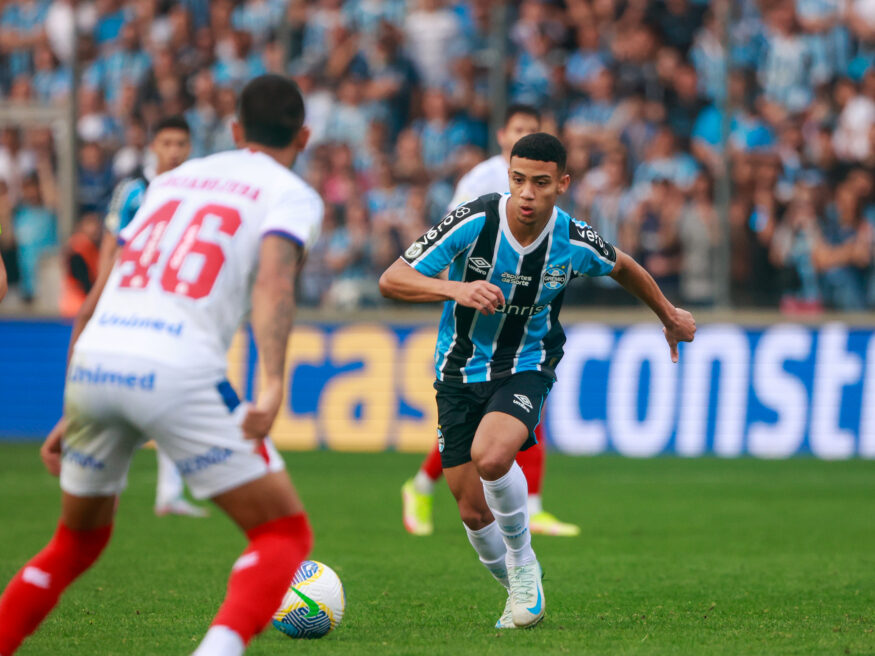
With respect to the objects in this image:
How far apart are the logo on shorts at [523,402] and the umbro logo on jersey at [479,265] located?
23.1 inches

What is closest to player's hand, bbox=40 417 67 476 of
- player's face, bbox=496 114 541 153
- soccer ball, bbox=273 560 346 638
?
soccer ball, bbox=273 560 346 638

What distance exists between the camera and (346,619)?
250 inches

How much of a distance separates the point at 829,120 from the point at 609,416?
4.18m

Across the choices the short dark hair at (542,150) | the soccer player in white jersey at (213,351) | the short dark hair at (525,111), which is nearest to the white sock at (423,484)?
the short dark hair at (525,111)

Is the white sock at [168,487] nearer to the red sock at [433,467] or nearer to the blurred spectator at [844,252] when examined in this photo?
the red sock at [433,467]

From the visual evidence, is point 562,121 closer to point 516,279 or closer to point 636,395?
point 636,395

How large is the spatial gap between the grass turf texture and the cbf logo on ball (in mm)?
1541

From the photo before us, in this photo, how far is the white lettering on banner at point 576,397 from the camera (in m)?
14.9

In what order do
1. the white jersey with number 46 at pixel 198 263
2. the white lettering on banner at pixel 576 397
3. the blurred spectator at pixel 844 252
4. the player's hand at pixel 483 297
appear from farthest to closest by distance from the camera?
the white lettering on banner at pixel 576 397
the blurred spectator at pixel 844 252
the player's hand at pixel 483 297
the white jersey with number 46 at pixel 198 263

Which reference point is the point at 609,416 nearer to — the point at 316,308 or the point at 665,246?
the point at 665,246

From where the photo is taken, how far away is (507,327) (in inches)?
255

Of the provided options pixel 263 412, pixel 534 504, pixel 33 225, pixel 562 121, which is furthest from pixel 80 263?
pixel 263 412

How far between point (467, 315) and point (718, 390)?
860 cm

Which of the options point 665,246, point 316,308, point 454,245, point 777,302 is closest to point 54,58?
point 316,308
